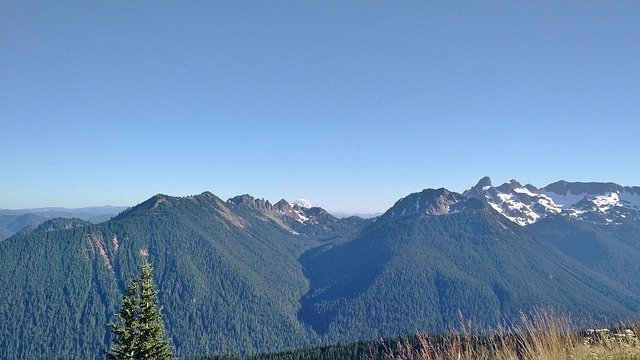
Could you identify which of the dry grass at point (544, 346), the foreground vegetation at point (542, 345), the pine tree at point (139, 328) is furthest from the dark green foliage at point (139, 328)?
the dry grass at point (544, 346)

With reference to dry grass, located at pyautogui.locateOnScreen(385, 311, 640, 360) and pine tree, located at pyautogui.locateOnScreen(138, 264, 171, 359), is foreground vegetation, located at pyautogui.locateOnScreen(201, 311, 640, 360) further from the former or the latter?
pine tree, located at pyautogui.locateOnScreen(138, 264, 171, 359)

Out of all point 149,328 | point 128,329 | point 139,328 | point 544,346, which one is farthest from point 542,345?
point 128,329

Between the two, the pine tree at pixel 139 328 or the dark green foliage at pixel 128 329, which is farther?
the pine tree at pixel 139 328

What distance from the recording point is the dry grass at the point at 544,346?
8922 mm

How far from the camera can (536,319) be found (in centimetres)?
1079

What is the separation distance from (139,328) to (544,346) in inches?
1081

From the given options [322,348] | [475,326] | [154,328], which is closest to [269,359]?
[322,348]

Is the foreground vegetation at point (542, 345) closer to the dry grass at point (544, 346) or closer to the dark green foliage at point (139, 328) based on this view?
the dry grass at point (544, 346)

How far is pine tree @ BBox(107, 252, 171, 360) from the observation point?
29.3m

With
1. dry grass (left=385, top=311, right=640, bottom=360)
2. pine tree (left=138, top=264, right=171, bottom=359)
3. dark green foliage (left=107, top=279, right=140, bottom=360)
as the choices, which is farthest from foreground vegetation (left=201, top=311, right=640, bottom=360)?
dark green foliage (left=107, top=279, right=140, bottom=360)

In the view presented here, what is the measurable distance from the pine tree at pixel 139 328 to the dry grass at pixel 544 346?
24957mm

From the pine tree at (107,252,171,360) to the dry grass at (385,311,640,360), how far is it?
81.9 feet

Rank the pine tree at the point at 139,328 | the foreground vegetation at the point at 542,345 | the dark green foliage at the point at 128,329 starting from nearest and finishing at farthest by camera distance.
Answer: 1. the foreground vegetation at the point at 542,345
2. the dark green foliage at the point at 128,329
3. the pine tree at the point at 139,328

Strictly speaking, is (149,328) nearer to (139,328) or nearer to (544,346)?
(139,328)
